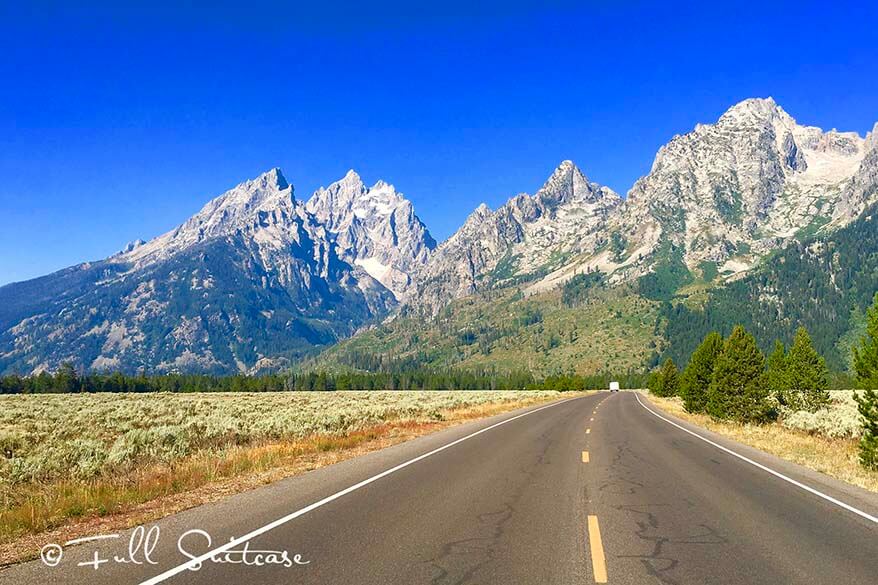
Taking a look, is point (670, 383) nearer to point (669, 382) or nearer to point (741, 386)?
point (669, 382)

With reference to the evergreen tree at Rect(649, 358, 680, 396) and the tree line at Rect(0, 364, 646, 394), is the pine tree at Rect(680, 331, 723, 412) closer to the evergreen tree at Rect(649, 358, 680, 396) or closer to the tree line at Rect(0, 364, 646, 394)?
the evergreen tree at Rect(649, 358, 680, 396)

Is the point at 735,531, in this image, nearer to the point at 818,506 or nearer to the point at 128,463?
the point at 818,506

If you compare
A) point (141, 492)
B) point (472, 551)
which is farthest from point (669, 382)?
point (472, 551)

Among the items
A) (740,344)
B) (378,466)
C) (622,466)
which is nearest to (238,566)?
(378,466)

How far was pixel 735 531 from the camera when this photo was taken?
9.41 meters

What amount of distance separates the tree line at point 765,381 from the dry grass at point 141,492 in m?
17.1

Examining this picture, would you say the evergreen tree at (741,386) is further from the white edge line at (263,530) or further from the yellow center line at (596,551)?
the yellow center line at (596,551)

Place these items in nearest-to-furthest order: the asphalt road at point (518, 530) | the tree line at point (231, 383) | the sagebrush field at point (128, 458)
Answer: the asphalt road at point (518, 530) → the sagebrush field at point (128, 458) → the tree line at point (231, 383)

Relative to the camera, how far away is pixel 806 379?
52500mm

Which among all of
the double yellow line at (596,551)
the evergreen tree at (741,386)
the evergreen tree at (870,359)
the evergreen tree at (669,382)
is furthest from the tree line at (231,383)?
the double yellow line at (596,551)

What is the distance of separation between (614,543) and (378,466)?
938 cm

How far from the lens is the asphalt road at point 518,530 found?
6.99 metres

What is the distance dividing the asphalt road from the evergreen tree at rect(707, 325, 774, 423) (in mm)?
21464

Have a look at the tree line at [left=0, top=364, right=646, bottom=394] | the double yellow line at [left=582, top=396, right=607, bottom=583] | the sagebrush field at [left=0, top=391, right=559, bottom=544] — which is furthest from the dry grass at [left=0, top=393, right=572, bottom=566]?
the tree line at [left=0, top=364, right=646, bottom=394]
